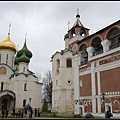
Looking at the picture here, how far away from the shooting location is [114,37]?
2359cm

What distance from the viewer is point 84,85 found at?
2662 centimetres

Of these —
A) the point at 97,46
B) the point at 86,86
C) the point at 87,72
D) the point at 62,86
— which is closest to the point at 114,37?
the point at 97,46

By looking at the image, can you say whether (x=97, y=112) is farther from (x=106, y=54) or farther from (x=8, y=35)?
(x=8, y=35)

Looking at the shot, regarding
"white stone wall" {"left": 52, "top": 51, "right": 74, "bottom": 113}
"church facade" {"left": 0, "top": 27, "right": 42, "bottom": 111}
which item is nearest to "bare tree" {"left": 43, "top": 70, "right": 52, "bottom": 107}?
"church facade" {"left": 0, "top": 27, "right": 42, "bottom": 111}

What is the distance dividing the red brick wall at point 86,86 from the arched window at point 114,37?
17.3 feet

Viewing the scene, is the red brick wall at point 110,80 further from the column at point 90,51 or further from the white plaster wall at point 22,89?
the white plaster wall at point 22,89

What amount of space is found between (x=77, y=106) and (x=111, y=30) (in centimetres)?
1153

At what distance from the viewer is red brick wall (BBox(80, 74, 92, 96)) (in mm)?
25494

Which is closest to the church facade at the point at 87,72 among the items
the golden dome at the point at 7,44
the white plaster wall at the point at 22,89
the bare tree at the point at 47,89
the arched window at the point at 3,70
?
the white plaster wall at the point at 22,89

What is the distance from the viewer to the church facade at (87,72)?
873 inches

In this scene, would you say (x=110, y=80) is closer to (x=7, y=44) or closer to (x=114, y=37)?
(x=114, y=37)

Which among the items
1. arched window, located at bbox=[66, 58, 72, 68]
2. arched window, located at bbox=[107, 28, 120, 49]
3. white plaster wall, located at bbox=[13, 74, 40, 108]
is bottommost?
white plaster wall, located at bbox=[13, 74, 40, 108]

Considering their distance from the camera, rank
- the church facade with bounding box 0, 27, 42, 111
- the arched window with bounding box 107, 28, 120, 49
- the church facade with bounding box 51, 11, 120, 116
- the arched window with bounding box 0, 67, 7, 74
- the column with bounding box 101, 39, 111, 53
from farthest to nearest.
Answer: the arched window with bounding box 0, 67, 7, 74, the church facade with bounding box 0, 27, 42, 111, the column with bounding box 101, 39, 111, 53, the arched window with bounding box 107, 28, 120, 49, the church facade with bounding box 51, 11, 120, 116

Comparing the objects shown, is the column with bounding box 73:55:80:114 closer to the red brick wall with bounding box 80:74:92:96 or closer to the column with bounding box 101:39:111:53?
the red brick wall with bounding box 80:74:92:96
